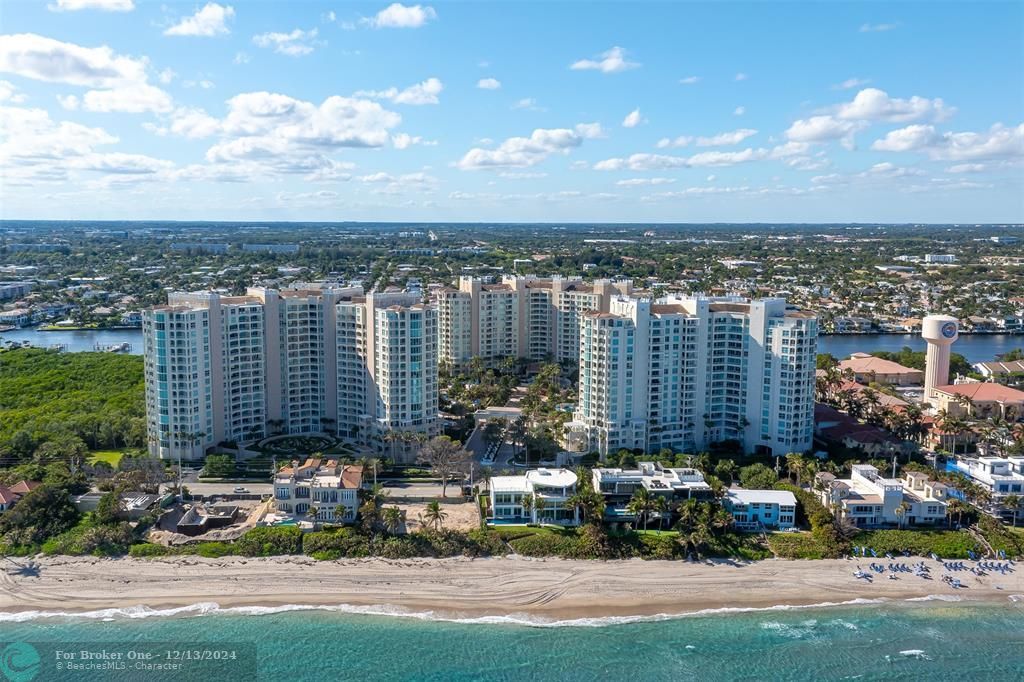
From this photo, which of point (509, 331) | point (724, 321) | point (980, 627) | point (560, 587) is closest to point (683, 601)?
point (560, 587)

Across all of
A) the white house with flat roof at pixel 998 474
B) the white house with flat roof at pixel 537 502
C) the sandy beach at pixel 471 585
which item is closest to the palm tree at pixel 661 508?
the sandy beach at pixel 471 585

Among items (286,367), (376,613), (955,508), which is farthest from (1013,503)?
(286,367)

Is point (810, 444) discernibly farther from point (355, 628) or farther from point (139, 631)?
point (139, 631)

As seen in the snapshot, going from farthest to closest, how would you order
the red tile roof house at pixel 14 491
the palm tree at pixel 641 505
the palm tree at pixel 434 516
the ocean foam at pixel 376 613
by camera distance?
the red tile roof house at pixel 14 491 → the palm tree at pixel 641 505 → the palm tree at pixel 434 516 → the ocean foam at pixel 376 613

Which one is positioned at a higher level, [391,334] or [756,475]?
[391,334]

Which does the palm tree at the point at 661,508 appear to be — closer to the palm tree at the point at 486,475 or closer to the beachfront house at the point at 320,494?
the palm tree at the point at 486,475

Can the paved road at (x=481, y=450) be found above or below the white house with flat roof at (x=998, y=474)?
below
